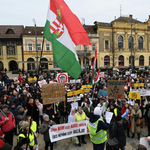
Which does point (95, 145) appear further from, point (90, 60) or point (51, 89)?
point (90, 60)

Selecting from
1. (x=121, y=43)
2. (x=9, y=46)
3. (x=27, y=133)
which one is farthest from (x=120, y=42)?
(x=27, y=133)

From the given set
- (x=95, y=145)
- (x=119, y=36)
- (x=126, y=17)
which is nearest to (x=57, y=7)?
(x=95, y=145)

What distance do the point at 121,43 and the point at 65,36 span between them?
36.1m

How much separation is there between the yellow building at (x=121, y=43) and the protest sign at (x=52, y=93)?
101 feet

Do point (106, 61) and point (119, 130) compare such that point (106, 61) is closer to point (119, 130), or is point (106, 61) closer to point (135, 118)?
point (135, 118)

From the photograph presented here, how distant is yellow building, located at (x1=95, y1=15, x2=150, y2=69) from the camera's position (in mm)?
35281

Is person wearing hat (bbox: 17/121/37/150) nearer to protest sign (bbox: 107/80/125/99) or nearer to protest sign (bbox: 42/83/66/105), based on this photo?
protest sign (bbox: 42/83/66/105)

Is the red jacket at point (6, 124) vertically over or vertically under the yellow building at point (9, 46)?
under

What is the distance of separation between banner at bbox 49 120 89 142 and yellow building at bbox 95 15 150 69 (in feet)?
102

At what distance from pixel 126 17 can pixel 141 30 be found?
6.98 meters

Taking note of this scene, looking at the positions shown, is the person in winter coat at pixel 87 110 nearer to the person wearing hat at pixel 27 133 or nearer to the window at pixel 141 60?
the person wearing hat at pixel 27 133

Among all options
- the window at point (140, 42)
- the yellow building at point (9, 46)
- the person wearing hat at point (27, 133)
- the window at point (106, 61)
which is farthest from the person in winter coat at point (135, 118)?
the window at point (140, 42)

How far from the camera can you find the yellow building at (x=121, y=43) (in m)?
35.3

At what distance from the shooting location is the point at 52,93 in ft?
16.3
